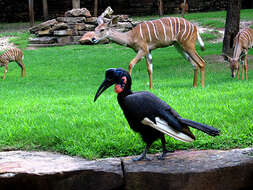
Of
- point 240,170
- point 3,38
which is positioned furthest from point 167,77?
point 3,38

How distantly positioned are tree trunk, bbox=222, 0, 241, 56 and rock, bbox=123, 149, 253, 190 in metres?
10.6

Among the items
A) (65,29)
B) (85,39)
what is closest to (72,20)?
(65,29)

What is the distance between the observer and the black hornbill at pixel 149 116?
3557 millimetres

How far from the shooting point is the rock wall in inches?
822

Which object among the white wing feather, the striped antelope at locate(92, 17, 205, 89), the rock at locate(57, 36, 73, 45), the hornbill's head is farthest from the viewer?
the rock at locate(57, 36, 73, 45)

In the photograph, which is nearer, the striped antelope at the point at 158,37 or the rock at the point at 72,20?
the striped antelope at the point at 158,37

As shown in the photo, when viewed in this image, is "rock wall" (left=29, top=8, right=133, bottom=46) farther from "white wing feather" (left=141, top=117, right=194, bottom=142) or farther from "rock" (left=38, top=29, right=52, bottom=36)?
"white wing feather" (left=141, top=117, right=194, bottom=142)

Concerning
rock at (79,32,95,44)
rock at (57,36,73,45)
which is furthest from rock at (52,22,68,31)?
rock at (79,32,95,44)

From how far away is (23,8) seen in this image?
30.1 meters

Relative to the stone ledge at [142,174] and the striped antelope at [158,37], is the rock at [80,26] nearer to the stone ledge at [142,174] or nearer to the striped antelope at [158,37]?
the striped antelope at [158,37]

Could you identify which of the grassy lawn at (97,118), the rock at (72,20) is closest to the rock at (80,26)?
the rock at (72,20)

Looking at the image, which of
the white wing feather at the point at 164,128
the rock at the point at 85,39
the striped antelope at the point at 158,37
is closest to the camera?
the white wing feather at the point at 164,128

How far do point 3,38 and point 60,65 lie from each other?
9063 mm

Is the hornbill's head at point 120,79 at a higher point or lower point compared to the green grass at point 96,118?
higher
